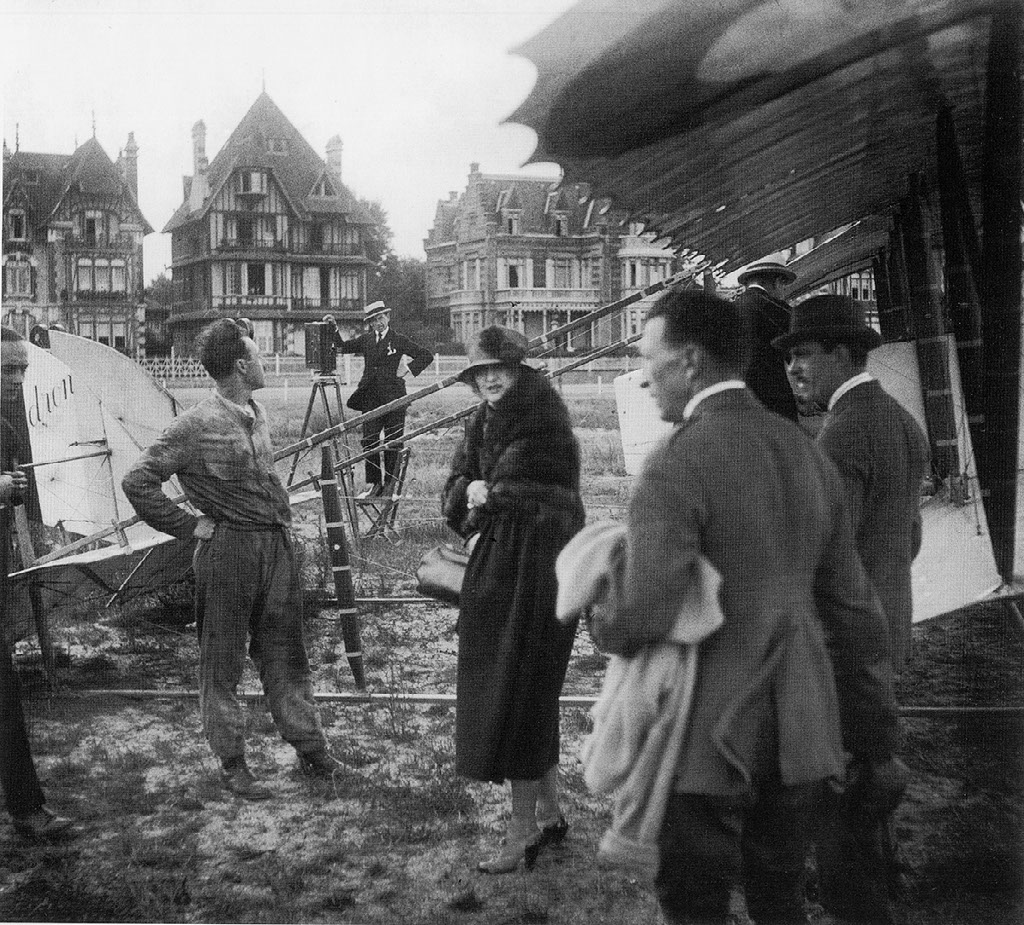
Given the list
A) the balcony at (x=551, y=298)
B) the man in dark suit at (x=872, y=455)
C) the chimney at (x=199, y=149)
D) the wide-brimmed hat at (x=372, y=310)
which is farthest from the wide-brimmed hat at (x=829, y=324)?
the chimney at (x=199, y=149)

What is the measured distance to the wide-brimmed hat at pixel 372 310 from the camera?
14.5 feet

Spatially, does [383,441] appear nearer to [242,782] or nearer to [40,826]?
[242,782]

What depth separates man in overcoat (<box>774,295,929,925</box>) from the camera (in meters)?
2.98

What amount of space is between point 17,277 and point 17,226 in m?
0.21

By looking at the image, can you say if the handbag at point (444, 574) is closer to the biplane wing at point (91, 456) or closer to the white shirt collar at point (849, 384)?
the white shirt collar at point (849, 384)

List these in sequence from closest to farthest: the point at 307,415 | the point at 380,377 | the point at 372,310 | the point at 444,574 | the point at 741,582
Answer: the point at 741,582
the point at 444,574
the point at 372,310
the point at 380,377
the point at 307,415

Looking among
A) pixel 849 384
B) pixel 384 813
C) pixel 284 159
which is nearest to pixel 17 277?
pixel 284 159

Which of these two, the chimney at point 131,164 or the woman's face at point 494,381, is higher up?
the chimney at point 131,164

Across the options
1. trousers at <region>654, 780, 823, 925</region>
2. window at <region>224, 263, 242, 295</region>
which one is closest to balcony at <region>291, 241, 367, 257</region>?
window at <region>224, 263, 242, 295</region>

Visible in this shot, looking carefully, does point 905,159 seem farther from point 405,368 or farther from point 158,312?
point 158,312

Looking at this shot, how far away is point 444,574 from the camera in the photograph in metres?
3.98

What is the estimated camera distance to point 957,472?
4090 mm

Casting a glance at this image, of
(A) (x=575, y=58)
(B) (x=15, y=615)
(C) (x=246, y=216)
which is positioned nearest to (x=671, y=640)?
(A) (x=575, y=58)

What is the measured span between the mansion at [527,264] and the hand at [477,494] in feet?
1.88
